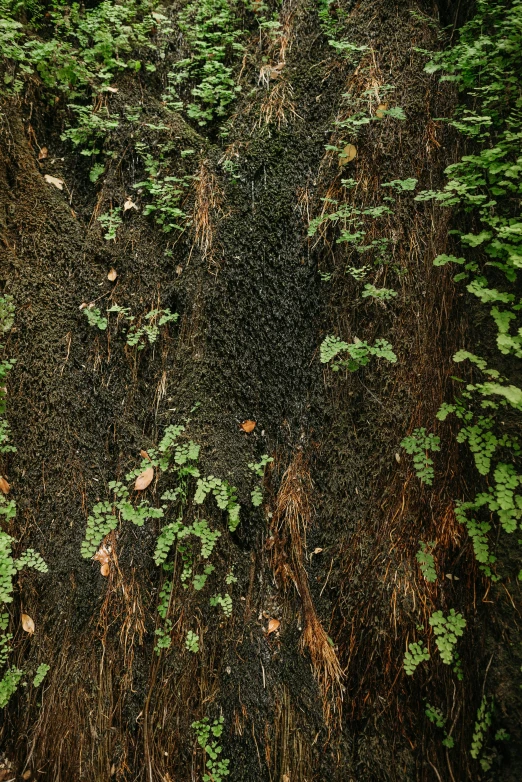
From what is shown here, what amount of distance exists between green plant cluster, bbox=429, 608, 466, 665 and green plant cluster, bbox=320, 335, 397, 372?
1.30 meters

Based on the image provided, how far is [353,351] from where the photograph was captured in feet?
8.13

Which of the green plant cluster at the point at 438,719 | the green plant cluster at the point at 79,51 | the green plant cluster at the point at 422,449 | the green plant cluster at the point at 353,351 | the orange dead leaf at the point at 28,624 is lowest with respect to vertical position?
the orange dead leaf at the point at 28,624

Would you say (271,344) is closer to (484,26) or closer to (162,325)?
(162,325)

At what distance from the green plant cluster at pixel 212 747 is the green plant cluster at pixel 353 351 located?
209 cm

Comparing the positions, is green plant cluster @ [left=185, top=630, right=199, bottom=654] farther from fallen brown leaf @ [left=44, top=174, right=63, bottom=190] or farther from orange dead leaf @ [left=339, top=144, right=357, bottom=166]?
fallen brown leaf @ [left=44, top=174, right=63, bottom=190]

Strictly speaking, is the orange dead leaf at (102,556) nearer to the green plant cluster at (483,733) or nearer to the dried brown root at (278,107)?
the green plant cluster at (483,733)

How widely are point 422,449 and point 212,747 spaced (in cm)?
199

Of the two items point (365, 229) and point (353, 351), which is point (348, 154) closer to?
point (365, 229)

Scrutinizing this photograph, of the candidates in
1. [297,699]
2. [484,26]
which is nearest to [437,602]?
[297,699]

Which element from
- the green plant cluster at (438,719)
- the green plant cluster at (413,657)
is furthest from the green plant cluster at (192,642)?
the green plant cluster at (438,719)

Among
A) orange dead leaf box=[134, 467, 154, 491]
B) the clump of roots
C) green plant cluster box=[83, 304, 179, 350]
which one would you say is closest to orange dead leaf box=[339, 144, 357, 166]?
green plant cluster box=[83, 304, 179, 350]

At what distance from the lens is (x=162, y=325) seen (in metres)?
2.93

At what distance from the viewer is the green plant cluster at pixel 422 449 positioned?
224 cm

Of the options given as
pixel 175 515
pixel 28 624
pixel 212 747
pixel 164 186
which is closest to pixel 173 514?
pixel 175 515
